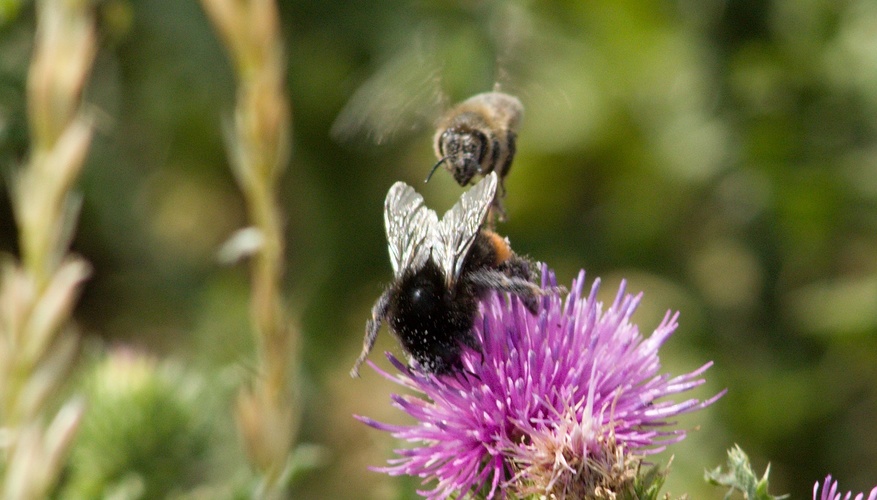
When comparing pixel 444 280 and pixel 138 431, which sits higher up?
pixel 138 431

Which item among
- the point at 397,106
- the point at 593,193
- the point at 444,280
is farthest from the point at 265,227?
the point at 593,193

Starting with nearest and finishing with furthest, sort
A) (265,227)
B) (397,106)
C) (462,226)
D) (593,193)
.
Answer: (462,226)
(265,227)
(397,106)
(593,193)

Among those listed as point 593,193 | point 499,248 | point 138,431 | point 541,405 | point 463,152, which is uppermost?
point 593,193

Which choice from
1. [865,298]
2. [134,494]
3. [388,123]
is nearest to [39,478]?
[134,494]

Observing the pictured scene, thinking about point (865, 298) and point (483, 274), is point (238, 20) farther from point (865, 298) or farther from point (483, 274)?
point (865, 298)

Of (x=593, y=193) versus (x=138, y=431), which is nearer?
(x=138, y=431)

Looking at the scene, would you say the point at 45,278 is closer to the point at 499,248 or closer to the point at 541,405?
the point at 499,248
